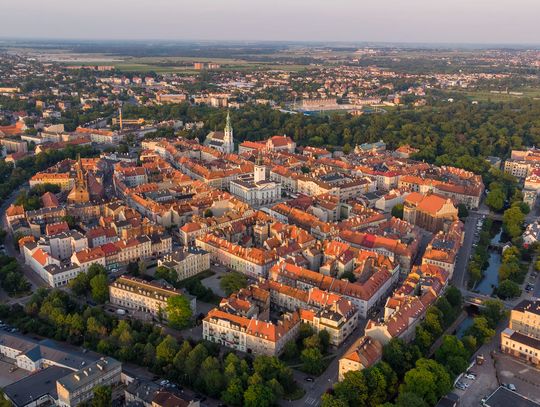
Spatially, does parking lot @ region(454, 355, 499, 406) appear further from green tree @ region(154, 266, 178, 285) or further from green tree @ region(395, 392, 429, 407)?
green tree @ region(154, 266, 178, 285)

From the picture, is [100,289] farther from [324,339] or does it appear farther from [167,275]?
[324,339]

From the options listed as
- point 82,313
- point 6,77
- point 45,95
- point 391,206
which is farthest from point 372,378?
point 6,77

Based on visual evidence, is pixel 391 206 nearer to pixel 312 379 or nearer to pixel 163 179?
pixel 163 179

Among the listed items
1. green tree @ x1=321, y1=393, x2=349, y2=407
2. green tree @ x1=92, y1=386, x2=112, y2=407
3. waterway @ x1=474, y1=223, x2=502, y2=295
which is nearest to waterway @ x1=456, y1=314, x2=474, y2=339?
waterway @ x1=474, y1=223, x2=502, y2=295

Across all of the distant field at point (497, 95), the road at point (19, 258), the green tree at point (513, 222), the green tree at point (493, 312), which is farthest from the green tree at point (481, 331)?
the distant field at point (497, 95)

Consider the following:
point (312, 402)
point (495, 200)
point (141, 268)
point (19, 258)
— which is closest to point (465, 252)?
point (495, 200)

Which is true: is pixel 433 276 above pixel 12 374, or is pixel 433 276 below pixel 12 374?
above
